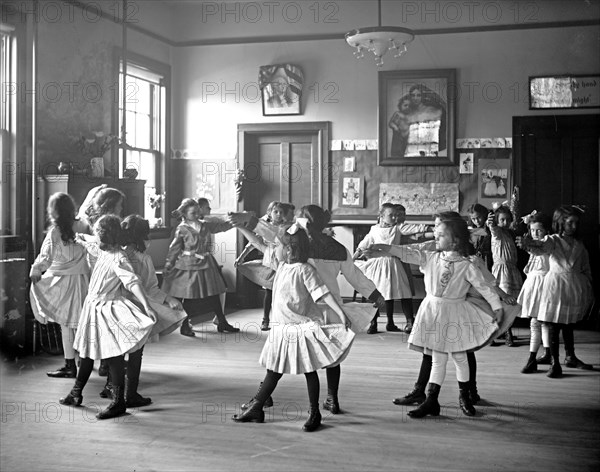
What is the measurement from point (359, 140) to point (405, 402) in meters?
4.10

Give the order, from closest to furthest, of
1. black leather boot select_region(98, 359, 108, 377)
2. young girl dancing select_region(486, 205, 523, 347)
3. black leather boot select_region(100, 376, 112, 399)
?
black leather boot select_region(100, 376, 112, 399), black leather boot select_region(98, 359, 108, 377), young girl dancing select_region(486, 205, 523, 347)

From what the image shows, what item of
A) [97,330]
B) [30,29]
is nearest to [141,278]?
[97,330]

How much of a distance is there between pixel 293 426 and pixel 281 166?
4.76 m

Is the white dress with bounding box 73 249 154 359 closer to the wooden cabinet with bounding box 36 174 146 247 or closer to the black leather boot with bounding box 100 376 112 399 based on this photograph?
the black leather boot with bounding box 100 376 112 399

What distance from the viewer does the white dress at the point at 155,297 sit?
3.65m

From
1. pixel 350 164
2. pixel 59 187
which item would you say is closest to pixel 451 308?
pixel 59 187

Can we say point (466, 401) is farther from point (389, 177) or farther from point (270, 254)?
point (389, 177)

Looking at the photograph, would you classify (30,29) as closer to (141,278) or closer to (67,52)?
(67,52)

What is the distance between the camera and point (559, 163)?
676 centimetres

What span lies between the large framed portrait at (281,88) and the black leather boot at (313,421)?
187 inches

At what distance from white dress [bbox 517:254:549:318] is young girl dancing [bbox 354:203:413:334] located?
1.48m

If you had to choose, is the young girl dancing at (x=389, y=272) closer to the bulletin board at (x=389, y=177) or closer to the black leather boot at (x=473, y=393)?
the bulletin board at (x=389, y=177)

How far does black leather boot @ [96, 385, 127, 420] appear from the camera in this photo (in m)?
3.40

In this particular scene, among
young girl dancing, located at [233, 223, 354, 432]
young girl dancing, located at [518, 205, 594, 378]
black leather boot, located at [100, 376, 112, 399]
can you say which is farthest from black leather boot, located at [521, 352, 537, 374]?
black leather boot, located at [100, 376, 112, 399]
